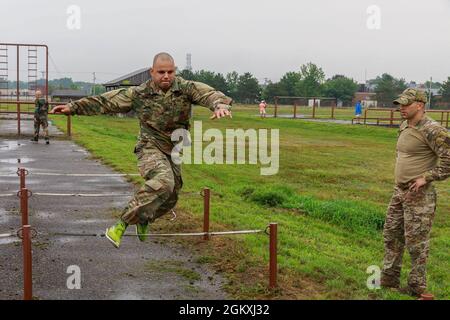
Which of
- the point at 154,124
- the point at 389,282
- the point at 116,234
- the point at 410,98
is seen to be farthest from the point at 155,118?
the point at 389,282

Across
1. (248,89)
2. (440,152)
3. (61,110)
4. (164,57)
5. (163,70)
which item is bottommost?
(440,152)

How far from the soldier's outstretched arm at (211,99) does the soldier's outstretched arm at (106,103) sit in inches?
26.6

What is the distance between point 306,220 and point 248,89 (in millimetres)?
59103

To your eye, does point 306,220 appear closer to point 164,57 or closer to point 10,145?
point 164,57

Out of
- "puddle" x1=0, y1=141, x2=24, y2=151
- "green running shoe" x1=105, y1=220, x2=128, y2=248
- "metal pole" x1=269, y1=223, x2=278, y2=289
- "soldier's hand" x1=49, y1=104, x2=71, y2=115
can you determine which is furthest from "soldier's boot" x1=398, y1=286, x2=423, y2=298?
"puddle" x1=0, y1=141, x2=24, y2=151

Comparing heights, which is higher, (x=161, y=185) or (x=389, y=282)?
(x=161, y=185)

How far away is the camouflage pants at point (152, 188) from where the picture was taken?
17.6 ft

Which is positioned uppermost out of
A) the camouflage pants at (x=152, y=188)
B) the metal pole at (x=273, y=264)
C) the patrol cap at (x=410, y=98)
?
the patrol cap at (x=410, y=98)

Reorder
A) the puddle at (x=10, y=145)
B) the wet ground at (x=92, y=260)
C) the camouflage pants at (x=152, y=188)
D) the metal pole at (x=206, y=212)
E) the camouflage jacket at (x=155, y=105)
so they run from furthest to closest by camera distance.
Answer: the puddle at (x=10, y=145) < the metal pole at (x=206, y=212) < the camouflage jacket at (x=155, y=105) < the camouflage pants at (x=152, y=188) < the wet ground at (x=92, y=260)

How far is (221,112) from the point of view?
4.77 m

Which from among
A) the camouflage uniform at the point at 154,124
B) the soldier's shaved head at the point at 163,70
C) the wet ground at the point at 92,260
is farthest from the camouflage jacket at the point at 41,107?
the soldier's shaved head at the point at 163,70

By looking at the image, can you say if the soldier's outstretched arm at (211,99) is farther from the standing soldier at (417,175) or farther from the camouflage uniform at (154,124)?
the standing soldier at (417,175)

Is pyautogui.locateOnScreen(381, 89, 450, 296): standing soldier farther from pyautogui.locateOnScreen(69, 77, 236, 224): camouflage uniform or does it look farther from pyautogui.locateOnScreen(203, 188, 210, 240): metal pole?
pyautogui.locateOnScreen(203, 188, 210, 240): metal pole

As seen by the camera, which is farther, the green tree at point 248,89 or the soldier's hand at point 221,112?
the green tree at point 248,89
